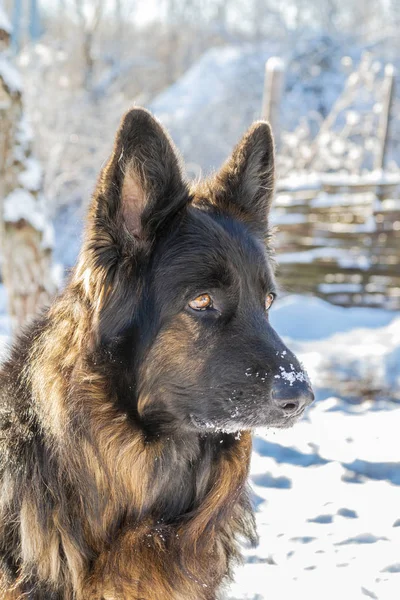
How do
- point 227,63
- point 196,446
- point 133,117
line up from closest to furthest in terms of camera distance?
1. point 133,117
2. point 196,446
3. point 227,63

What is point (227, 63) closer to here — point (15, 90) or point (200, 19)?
point (200, 19)

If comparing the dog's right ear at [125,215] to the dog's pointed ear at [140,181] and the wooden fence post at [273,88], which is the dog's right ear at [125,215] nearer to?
the dog's pointed ear at [140,181]

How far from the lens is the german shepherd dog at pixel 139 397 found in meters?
2.65

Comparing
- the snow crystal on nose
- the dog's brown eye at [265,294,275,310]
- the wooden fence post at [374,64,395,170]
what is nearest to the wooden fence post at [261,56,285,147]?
the wooden fence post at [374,64,395,170]

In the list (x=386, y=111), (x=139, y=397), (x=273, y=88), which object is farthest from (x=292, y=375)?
(x=386, y=111)

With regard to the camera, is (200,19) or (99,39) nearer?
(99,39)

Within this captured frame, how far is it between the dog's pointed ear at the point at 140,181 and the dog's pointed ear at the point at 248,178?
38cm

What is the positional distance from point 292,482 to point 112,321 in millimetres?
2355

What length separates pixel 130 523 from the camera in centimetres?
278

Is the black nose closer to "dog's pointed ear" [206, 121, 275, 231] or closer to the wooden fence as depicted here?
"dog's pointed ear" [206, 121, 275, 231]

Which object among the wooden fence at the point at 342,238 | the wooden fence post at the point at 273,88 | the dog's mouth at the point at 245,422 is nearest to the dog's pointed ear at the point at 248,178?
the dog's mouth at the point at 245,422

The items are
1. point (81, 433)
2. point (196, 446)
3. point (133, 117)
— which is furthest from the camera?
point (196, 446)

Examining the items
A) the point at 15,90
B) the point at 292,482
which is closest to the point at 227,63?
the point at 15,90

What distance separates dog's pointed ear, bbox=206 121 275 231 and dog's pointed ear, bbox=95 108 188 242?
379mm
